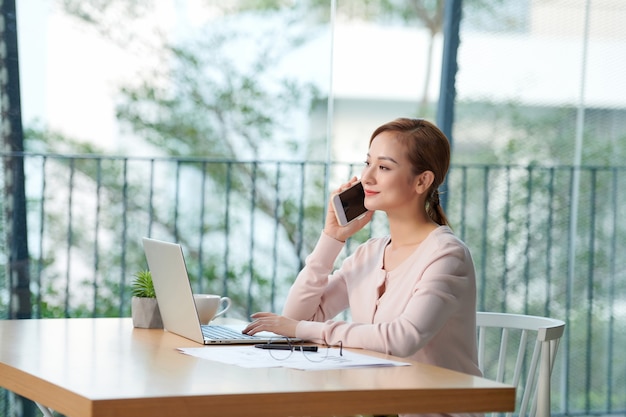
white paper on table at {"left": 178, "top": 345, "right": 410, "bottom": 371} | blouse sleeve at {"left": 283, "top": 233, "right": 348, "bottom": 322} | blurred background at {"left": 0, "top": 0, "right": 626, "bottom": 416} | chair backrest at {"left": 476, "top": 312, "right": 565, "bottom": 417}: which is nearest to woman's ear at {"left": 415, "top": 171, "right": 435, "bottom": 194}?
blouse sleeve at {"left": 283, "top": 233, "right": 348, "bottom": 322}

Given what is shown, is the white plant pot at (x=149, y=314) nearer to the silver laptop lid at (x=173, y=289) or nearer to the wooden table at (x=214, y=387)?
the silver laptop lid at (x=173, y=289)

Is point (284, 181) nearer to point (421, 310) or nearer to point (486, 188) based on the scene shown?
point (486, 188)

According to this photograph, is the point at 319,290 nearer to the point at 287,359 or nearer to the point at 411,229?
the point at 411,229

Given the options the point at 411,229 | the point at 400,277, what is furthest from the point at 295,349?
the point at 411,229

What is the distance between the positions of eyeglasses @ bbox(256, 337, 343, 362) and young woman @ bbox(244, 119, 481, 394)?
0.08 m

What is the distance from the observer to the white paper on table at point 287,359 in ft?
5.38

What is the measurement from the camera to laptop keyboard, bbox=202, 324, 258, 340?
1962mm

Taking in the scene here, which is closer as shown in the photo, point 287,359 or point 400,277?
point 287,359

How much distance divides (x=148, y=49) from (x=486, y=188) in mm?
1415

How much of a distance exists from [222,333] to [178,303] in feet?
0.36

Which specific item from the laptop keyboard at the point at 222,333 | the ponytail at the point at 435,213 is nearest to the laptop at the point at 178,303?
the laptop keyboard at the point at 222,333

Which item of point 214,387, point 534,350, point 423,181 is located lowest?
point 534,350

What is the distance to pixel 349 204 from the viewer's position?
2.33 m

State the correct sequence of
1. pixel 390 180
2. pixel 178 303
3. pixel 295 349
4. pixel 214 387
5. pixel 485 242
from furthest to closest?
pixel 485 242
pixel 390 180
pixel 178 303
pixel 295 349
pixel 214 387
